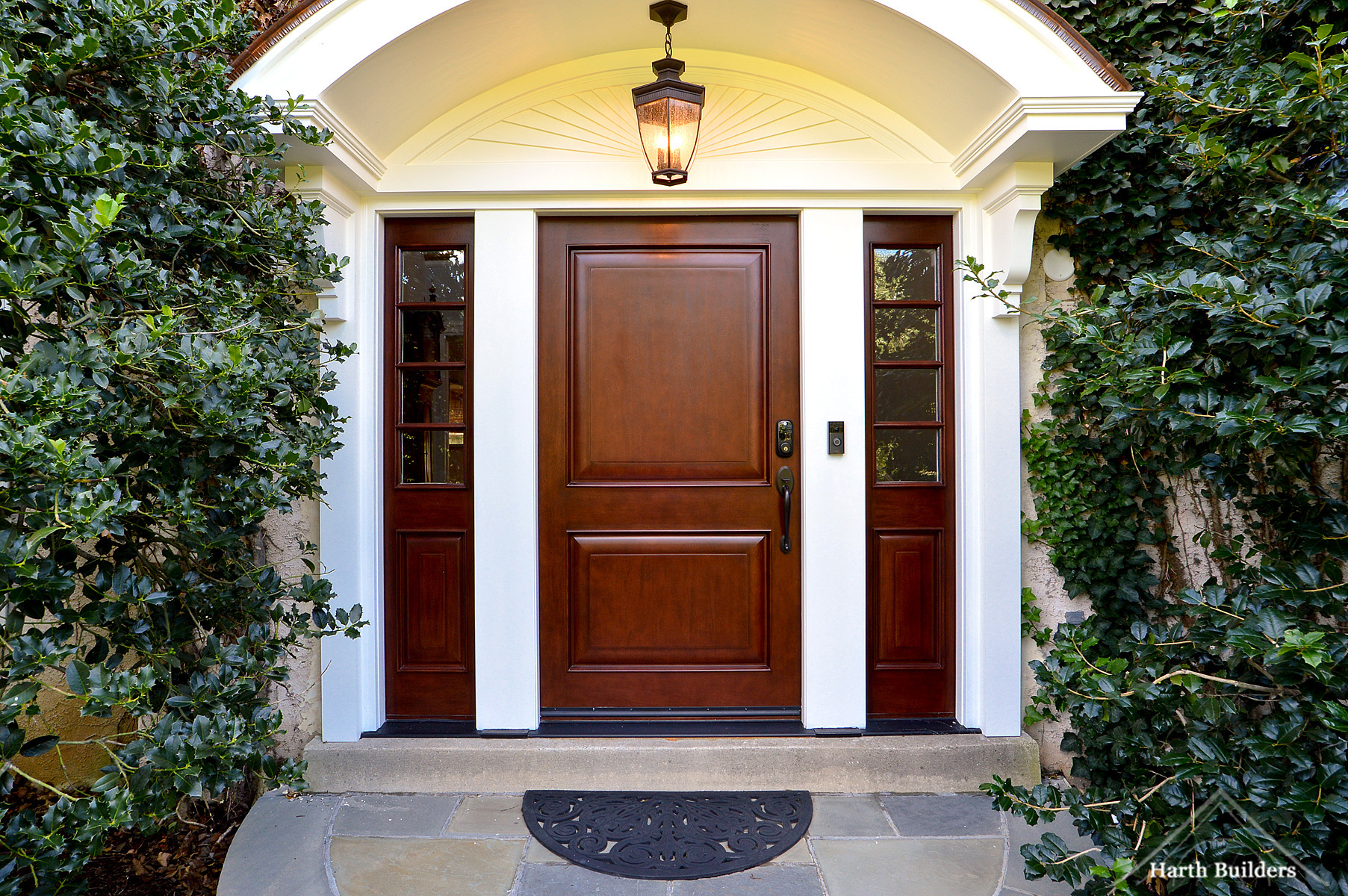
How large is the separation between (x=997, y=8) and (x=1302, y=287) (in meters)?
Answer: 1.35

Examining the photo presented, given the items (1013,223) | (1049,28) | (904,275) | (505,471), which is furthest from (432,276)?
(1049,28)

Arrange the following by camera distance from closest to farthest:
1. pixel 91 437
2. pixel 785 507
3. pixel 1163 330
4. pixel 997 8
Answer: pixel 91 437
pixel 1163 330
pixel 997 8
pixel 785 507

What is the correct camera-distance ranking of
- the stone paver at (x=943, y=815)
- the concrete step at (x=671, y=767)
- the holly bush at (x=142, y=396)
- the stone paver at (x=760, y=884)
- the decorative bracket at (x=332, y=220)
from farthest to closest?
the concrete step at (x=671, y=767)
the decorative bracket at (x=332, y=220)
the stone paver at (x=943, y=815)
the stone paver at (x=760, y=884)
the holly bush at (x=142, y=396)

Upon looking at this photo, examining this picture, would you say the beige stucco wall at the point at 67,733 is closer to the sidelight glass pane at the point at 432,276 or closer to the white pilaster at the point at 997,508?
the sidelight glass pane at the point at 432,276

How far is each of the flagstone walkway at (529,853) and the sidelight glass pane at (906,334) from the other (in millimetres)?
1697

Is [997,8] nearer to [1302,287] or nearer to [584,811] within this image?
[1302,287]

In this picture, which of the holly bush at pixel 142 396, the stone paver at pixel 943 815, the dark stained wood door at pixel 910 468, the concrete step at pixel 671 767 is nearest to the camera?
the holly bush at pixel 142 396

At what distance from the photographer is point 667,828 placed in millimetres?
2293

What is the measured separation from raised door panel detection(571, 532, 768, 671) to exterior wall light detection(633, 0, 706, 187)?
4.71ft

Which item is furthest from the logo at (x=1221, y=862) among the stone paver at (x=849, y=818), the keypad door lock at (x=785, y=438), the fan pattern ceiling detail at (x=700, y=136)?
the fan pattern ceiling detail at (x=700, y=136)

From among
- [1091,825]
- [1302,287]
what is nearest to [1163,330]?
[1302,287]

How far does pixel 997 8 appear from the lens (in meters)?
2.21

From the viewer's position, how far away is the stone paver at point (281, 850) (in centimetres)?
202

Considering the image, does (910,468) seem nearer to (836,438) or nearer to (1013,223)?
(836,438)
